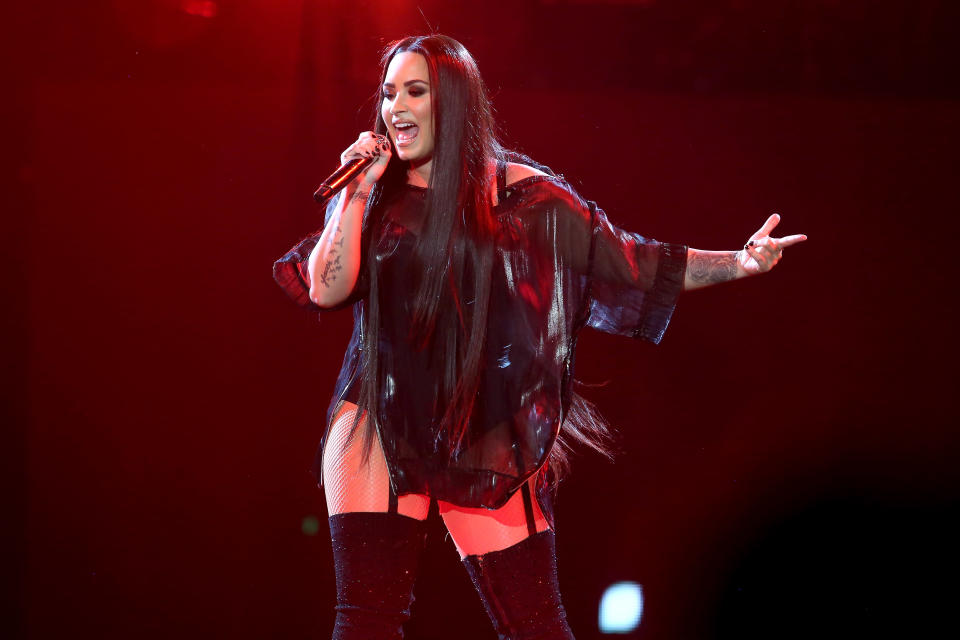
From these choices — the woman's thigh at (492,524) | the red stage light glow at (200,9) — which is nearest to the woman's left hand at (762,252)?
the woman's thigh at (492,524)

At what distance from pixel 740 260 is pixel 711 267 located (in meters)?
0.06

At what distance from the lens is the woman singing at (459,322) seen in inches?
65.6

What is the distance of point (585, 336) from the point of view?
2727 millimetres

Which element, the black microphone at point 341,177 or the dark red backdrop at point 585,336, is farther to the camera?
the dark red backdrop at point 585,336

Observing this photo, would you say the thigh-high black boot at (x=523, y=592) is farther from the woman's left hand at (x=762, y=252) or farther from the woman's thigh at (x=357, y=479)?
the woman's left hand at (x=762, y=252)

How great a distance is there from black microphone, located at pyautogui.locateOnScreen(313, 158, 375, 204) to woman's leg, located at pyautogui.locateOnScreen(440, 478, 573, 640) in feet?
1.85

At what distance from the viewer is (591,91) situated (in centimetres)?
258

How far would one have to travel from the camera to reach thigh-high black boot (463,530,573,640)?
1.65m

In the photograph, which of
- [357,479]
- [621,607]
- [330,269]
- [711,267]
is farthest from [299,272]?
[621,607]

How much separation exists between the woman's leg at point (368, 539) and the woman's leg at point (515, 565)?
0.09m

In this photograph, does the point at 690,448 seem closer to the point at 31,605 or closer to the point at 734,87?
the point at 734,87

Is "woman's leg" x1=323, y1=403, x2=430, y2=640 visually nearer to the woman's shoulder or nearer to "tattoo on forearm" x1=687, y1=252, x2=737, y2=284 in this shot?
the woman's shoulder

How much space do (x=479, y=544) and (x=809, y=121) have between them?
4.97 feet

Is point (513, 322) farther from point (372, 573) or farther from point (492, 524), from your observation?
point (372, 573)
